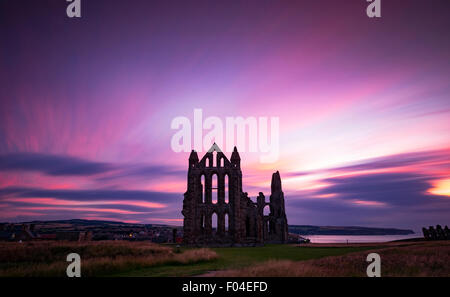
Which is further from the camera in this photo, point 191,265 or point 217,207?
point 217,207

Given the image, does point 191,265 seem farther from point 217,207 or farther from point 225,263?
point 217,207

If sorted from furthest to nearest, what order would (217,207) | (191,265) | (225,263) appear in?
1. (217,207)
2. (225,263)
3. (191,265)

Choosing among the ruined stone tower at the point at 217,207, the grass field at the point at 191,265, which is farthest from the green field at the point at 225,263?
the ruined stone tower at the point at 217,207

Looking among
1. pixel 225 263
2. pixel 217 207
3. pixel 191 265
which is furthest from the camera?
pixel 217 207

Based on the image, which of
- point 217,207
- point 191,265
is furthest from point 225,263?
point 217,207

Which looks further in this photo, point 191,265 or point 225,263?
point 225,263

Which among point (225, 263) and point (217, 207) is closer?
point (225, 263)

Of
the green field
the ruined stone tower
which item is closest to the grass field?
the green field

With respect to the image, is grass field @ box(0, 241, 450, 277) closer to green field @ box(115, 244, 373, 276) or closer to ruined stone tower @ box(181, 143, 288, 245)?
green field @ box(115, 244, 373, 276)

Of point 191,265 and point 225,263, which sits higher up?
point 191,265
